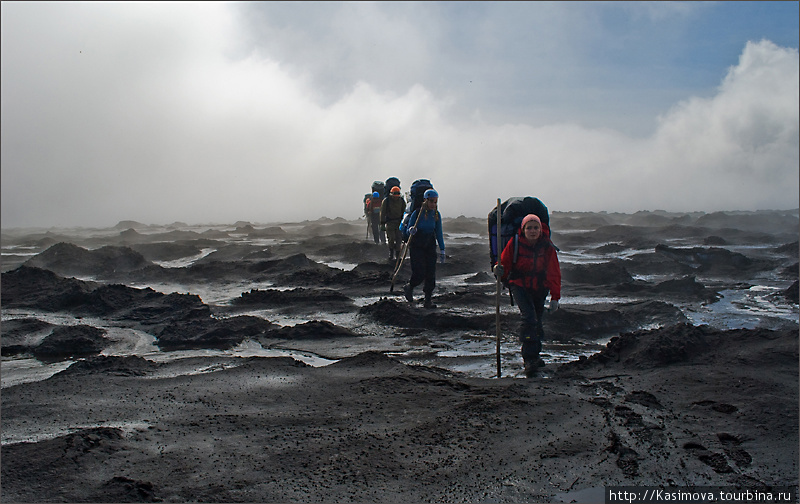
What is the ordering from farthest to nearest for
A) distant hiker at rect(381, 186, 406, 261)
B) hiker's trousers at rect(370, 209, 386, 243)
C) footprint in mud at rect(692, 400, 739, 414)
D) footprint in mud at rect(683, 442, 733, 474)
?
hiker's trousers at rect(370, 209, 386, 243) < distant hiker at rect(381, 186, 406, 261) < footprint in mud at rect(692, 400, 739, 414) < footprint in mud at rect(683, 442, 733, 474)

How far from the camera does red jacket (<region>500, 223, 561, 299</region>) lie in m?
6.98

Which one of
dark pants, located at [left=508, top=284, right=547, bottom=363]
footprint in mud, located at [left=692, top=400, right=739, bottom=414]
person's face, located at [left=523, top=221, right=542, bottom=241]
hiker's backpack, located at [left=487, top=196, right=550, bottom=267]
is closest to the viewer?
footprint in mud, located at [left=692, top=400, right=739, bottom=414]

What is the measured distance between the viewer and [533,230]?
6.81 meters

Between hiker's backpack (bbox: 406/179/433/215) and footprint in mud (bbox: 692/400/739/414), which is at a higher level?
hiker's backpack (bbox: 406/179/433/215)

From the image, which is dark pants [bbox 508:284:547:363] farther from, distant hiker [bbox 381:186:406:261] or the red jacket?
distant hiker [bbox 381:186:406:261]

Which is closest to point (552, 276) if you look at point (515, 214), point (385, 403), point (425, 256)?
point (515, 214)

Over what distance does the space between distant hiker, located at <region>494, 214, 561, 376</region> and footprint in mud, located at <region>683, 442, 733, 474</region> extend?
237 centimetres

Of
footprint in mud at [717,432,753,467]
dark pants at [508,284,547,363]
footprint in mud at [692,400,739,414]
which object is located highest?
dark pants at [508,284,547,363]

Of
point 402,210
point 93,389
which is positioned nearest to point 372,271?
point 402,210

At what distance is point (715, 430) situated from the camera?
16.3ft

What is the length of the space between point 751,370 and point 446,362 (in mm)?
3390

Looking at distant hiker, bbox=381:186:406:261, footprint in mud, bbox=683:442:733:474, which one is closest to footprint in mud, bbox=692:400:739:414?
footprint in mud, bbox=683:442:733:474

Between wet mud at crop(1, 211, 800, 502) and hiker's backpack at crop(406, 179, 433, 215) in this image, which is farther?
hiker's backpack at crop(406, 179, 433, 215)

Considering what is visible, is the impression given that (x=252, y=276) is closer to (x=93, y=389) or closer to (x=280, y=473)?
(x=93, y=389)
